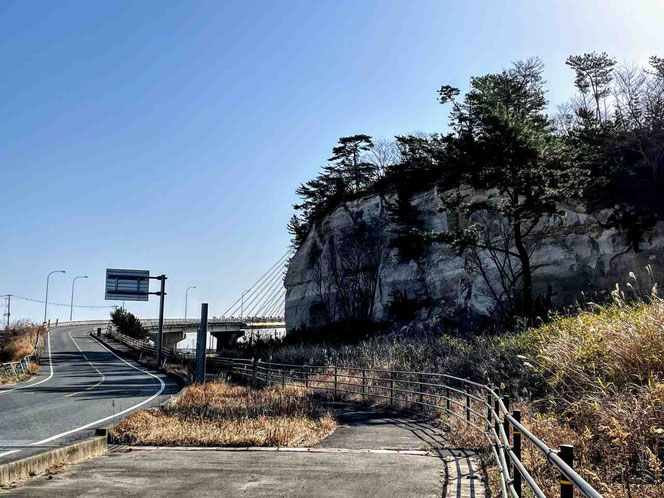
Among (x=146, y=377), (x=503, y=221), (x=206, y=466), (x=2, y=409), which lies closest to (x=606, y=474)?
(x=206, y=466)

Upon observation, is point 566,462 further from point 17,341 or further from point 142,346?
point 17,341

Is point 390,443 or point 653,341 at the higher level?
point 653,341

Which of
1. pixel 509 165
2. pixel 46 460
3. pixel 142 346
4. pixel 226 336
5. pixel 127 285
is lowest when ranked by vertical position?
pixel 46 460

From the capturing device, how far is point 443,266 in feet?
143

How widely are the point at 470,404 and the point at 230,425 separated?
5.28 metres

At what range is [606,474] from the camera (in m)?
5.90

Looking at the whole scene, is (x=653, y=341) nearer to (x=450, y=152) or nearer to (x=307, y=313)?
(x=450, y=152)

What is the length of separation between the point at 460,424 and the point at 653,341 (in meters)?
5.13

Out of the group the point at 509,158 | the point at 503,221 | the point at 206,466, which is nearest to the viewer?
the point at 206,466

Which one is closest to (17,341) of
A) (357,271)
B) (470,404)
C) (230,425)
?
(357,271)

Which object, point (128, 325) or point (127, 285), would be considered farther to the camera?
point (128, 325)

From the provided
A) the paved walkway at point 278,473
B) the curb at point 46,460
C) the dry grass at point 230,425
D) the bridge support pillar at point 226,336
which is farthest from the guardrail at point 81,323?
the paved walkway at point 278,473

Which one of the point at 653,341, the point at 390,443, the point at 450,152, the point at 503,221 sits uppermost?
the point at 450,152

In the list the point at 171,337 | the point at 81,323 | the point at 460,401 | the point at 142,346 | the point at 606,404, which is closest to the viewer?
the point at 606,404
